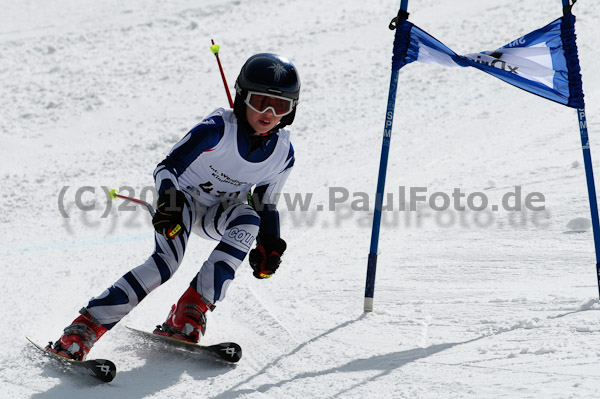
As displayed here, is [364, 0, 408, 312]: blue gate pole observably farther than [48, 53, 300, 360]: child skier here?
Yes

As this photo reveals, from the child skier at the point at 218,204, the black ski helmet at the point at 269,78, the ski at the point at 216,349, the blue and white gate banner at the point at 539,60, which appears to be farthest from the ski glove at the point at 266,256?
the blue and white gate banner at the point at 539,60

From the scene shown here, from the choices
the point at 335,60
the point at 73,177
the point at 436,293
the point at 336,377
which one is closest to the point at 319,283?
the point at 436,293

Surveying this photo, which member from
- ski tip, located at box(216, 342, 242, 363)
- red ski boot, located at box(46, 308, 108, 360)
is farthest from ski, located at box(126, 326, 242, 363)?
red ski boot, located at box(46, 308, 108, 360)

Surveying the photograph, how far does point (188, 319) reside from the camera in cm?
357

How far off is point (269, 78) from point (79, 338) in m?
1.58

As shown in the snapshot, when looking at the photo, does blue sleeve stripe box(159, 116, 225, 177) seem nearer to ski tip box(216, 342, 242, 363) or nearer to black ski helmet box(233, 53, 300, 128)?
black ski helmet box(233, 53, 300, 128)

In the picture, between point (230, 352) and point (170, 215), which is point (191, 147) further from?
point (230, 352)

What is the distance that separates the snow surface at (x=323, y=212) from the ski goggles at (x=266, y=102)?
1205 millimetres

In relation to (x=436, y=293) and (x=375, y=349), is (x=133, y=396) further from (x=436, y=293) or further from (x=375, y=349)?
(x=436, y=293)

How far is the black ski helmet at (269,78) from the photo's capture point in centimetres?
363

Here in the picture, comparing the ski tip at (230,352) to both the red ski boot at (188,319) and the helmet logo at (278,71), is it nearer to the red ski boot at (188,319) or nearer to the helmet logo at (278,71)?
the red ski boot at (188,319)

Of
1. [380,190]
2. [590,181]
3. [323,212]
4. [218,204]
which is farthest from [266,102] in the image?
A: [323,212]

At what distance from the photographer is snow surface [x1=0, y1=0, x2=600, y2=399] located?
3291mm

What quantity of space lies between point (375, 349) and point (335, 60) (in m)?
8.72
